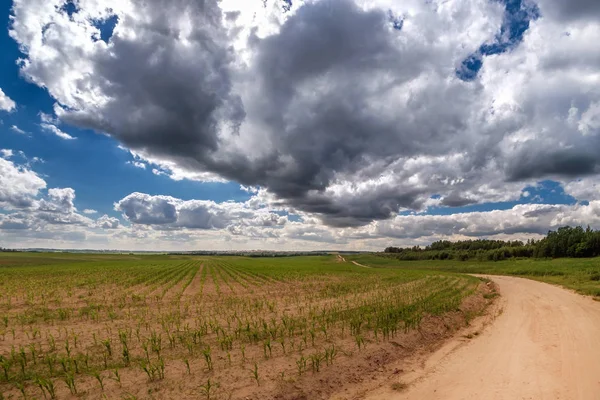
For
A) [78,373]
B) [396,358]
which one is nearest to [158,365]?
[78,373]

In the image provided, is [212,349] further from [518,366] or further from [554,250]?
[554,250]

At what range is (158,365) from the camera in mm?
10734

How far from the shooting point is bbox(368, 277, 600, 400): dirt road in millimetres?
9383

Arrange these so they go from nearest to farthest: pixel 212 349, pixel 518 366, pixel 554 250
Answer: pixel 518 366 → pixel 212 349 → pixel 554 250

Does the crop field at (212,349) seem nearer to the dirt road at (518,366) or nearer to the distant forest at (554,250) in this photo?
the dirt road at (518,366)

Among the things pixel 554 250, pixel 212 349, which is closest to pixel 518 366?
pixel 212 349

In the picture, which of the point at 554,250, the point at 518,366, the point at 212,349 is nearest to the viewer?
the point at 518,366

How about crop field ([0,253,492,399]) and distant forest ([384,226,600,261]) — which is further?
distant forest ([384,226,600,261])

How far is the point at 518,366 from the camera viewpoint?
37.2 ft

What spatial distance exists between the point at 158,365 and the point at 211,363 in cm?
168

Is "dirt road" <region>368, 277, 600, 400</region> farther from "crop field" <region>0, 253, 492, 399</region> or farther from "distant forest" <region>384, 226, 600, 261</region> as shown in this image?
"distant forest" <region>384, 226, 600, 261</region>

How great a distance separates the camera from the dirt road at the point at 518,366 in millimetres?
9383

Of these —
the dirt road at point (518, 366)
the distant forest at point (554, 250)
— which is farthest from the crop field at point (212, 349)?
the distant forest at point (554, 250)

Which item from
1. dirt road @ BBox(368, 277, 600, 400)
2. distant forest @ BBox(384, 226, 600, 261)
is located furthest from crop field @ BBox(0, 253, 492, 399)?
distant forest @ BBox(384, 226, 600, 261)
